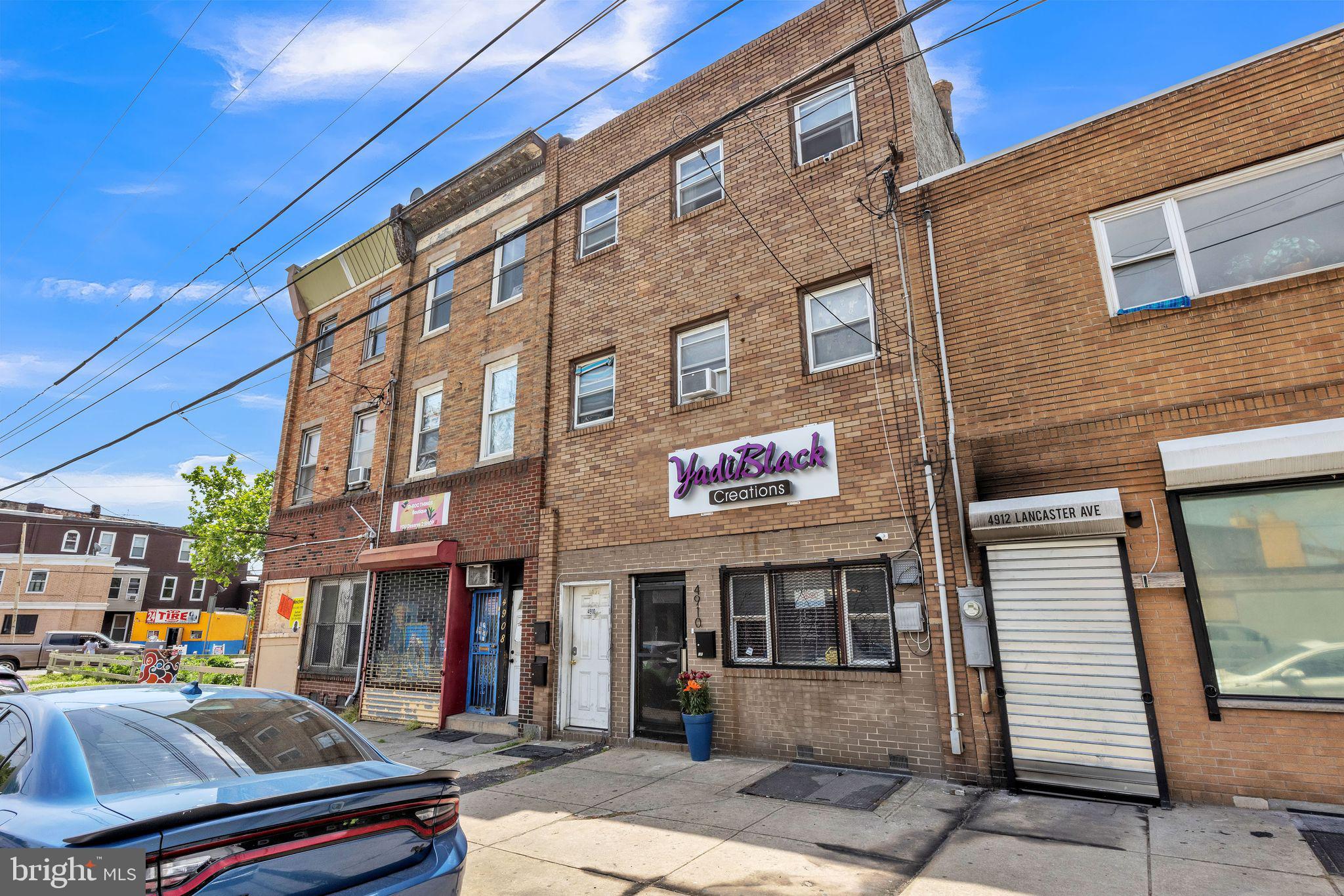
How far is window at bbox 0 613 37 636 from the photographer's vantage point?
39.4m

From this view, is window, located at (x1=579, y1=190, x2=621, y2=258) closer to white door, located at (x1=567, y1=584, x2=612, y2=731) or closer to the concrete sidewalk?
white door, located at (x1=567, y1=584, x2=612, y2=731)

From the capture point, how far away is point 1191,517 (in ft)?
22.2

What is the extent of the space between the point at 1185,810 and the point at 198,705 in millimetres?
7870

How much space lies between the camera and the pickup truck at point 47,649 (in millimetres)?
27672

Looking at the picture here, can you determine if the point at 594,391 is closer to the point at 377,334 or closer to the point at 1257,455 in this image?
the point at 377,334

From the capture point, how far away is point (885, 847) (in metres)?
5.57

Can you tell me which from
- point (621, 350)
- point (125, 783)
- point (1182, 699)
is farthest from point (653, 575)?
point (125, 783)

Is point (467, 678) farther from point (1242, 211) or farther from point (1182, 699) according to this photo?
point (1242, 211)

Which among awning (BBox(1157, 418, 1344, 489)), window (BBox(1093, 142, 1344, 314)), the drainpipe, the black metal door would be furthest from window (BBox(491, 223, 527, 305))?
awning (BBox(1157, 418, 1344, 489))

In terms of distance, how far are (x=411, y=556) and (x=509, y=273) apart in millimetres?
6134

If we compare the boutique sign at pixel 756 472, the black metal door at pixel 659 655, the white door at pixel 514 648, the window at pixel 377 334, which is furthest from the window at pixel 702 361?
the window at pixel 377 334

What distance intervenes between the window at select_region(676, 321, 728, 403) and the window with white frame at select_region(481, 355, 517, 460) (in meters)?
3.88

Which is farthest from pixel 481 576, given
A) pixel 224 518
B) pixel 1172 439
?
pixel 224 518

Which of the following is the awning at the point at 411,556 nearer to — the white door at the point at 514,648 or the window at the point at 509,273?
the white door at the point at 514,648
